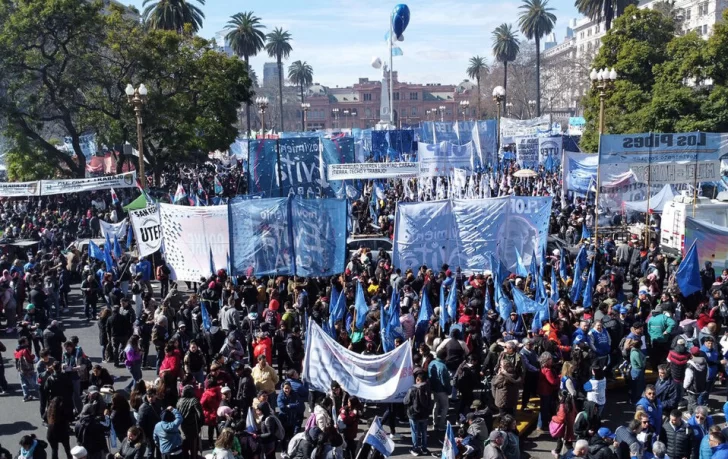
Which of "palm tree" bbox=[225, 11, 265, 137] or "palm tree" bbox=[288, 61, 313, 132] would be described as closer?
"palm tree" bbox=[225, 11, 265, 137]

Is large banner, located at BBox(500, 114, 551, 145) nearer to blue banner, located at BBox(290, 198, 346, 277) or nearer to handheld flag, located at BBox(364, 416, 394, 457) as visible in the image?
blue banner, located at BBox(290, 198, 346, 277)

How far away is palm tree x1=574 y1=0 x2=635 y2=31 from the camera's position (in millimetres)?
70000

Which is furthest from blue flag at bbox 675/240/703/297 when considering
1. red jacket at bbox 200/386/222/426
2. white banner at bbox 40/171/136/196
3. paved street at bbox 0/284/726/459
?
→ white banner at bbox 40/171/136/196

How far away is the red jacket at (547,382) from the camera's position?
10664 millimetres

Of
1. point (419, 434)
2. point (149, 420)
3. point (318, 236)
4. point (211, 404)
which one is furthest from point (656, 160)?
point (149, 420)

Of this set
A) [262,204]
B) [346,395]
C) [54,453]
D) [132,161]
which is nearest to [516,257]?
[262,204]

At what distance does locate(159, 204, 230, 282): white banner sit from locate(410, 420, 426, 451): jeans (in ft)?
24.7

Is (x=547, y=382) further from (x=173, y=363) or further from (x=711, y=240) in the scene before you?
(x=711, y=240)

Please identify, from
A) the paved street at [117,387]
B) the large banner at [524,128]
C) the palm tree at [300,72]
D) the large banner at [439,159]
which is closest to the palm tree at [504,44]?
the palm tree at [300,72]

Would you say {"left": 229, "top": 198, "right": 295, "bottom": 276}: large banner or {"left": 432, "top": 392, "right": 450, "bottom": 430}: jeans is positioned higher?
{"left": 229, "top": 198, "right": 295, "bottom": 276}: large banner

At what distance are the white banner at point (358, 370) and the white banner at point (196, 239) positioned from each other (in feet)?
20.2

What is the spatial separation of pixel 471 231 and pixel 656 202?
9.97 m

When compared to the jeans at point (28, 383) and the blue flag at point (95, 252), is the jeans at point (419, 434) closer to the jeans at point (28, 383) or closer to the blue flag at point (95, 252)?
the jeans at point (28, 383)

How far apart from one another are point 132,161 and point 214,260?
25253mm
